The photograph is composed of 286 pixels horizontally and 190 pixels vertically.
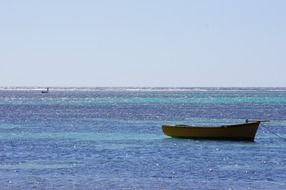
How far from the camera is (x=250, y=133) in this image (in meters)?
57.0

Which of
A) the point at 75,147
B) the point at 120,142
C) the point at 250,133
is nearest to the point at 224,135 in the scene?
the point at 250,133

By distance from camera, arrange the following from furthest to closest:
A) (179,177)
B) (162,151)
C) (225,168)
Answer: (162,151)
(225,168)
(179,177)

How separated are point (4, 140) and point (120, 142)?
27.2 ft

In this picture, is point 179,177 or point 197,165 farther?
point 197,165

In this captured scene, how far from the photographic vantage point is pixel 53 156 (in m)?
47.1

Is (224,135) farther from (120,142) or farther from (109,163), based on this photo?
(109,163)

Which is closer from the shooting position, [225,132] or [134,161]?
[134,161]

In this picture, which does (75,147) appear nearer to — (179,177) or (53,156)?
(53,156)

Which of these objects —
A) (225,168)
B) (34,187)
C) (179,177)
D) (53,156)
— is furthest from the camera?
(53,156)

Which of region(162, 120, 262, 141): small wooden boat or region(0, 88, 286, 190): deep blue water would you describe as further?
region(162, 120, 262, 141): small wooden boat

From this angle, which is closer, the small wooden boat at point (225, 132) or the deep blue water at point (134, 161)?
the deep blue water at point (134, 161)

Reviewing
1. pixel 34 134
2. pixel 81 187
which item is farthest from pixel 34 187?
pixel 34 134

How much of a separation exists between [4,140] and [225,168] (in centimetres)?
2197

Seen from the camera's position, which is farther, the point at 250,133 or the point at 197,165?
the point at 250,133
